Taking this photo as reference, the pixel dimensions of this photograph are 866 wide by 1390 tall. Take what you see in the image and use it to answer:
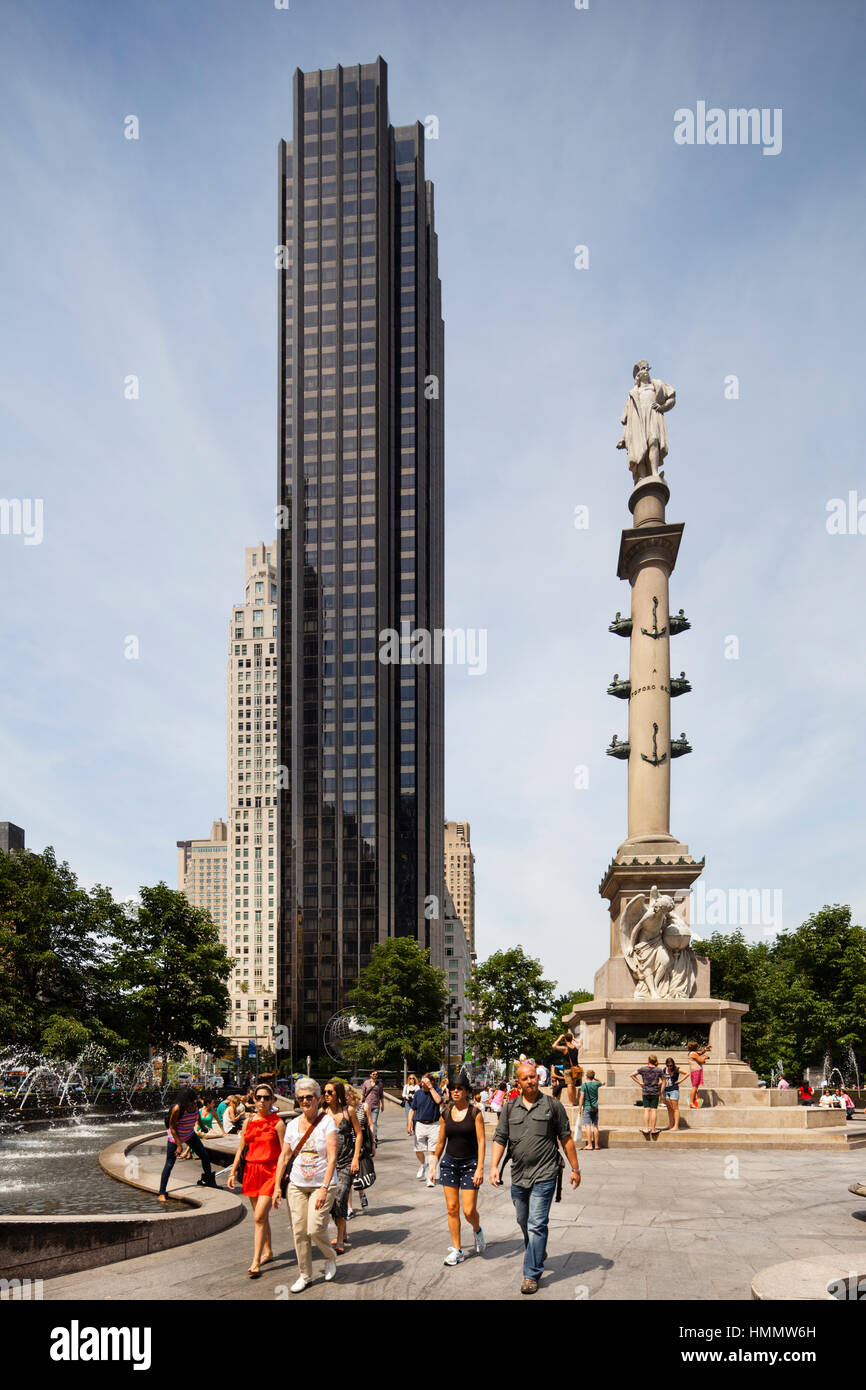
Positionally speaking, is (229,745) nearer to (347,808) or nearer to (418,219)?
(347,808)

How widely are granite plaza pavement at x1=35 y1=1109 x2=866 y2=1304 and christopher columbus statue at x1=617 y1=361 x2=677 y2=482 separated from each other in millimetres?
22810

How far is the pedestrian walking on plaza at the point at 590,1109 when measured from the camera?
1962cm

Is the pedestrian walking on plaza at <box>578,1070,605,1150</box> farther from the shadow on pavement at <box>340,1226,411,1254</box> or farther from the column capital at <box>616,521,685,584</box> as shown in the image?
the column capital at <box>616,521,685,584</box>

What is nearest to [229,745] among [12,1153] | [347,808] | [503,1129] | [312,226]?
[347,808]

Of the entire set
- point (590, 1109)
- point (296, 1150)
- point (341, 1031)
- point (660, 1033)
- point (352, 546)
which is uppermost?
point (352, 546)

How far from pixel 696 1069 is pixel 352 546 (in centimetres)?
8024

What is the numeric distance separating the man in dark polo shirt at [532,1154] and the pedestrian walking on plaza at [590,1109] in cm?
1065

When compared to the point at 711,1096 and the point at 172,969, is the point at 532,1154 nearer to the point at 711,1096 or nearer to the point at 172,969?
the point at 711,1096

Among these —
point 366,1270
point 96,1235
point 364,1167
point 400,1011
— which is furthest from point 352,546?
point 366,1270

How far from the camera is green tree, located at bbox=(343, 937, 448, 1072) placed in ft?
188

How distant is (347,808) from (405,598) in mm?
23779

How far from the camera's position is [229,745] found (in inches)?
6491

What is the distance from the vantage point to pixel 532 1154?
9.13m

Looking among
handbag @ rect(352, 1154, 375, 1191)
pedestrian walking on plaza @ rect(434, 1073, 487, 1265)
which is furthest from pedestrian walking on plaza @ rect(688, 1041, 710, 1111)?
pedestrian walking on plaza @ rect(434, 1073, 487, 1265)
